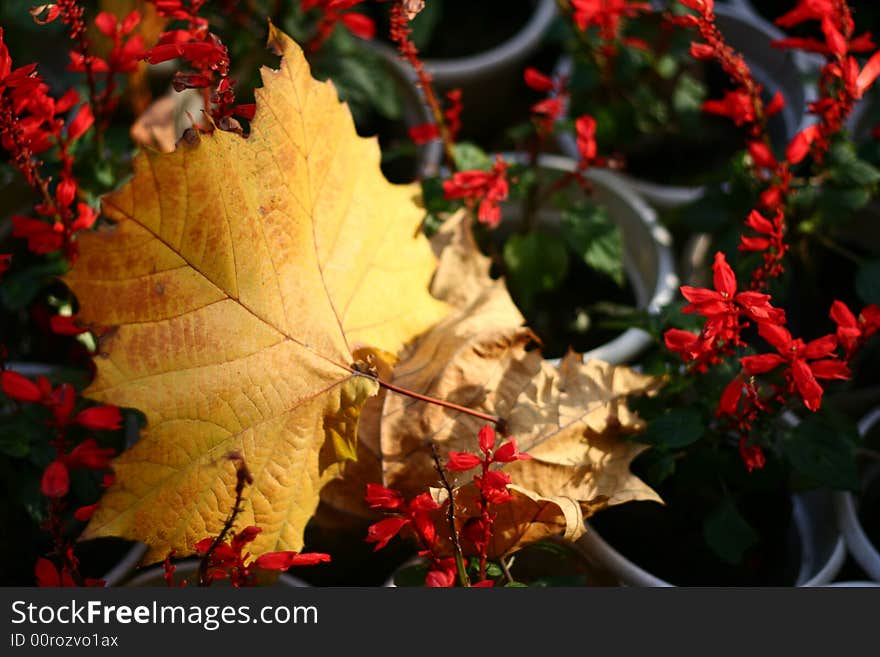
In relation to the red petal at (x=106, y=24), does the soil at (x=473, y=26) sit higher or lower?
lower

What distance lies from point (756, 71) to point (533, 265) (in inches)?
23.7

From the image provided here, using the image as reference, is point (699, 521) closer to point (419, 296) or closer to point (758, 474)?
point (758, 474)

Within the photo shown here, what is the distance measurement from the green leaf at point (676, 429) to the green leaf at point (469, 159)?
1.22 feet

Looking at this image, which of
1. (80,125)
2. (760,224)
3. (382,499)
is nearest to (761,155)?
(760,224)

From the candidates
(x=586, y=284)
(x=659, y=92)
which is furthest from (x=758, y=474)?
(x=659, y=92)

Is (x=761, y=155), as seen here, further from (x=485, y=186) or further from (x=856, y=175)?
(x=485, y=186)

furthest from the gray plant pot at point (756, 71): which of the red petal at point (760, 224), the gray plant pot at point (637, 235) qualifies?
the red petal at point (760, 224)

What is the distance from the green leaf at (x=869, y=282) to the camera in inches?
41.4

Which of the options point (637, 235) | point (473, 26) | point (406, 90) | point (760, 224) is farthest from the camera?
point (473, 26)

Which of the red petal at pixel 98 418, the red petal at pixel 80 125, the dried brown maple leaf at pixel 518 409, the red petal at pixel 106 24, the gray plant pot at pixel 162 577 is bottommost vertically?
the gray plant pot at pixel 162 577

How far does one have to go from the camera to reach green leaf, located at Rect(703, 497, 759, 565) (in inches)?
36.2

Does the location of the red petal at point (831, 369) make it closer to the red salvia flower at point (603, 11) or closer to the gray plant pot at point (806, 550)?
the gray plant pot at point (806, 550)

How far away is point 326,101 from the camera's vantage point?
790 mm

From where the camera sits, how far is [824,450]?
3.02 feet
